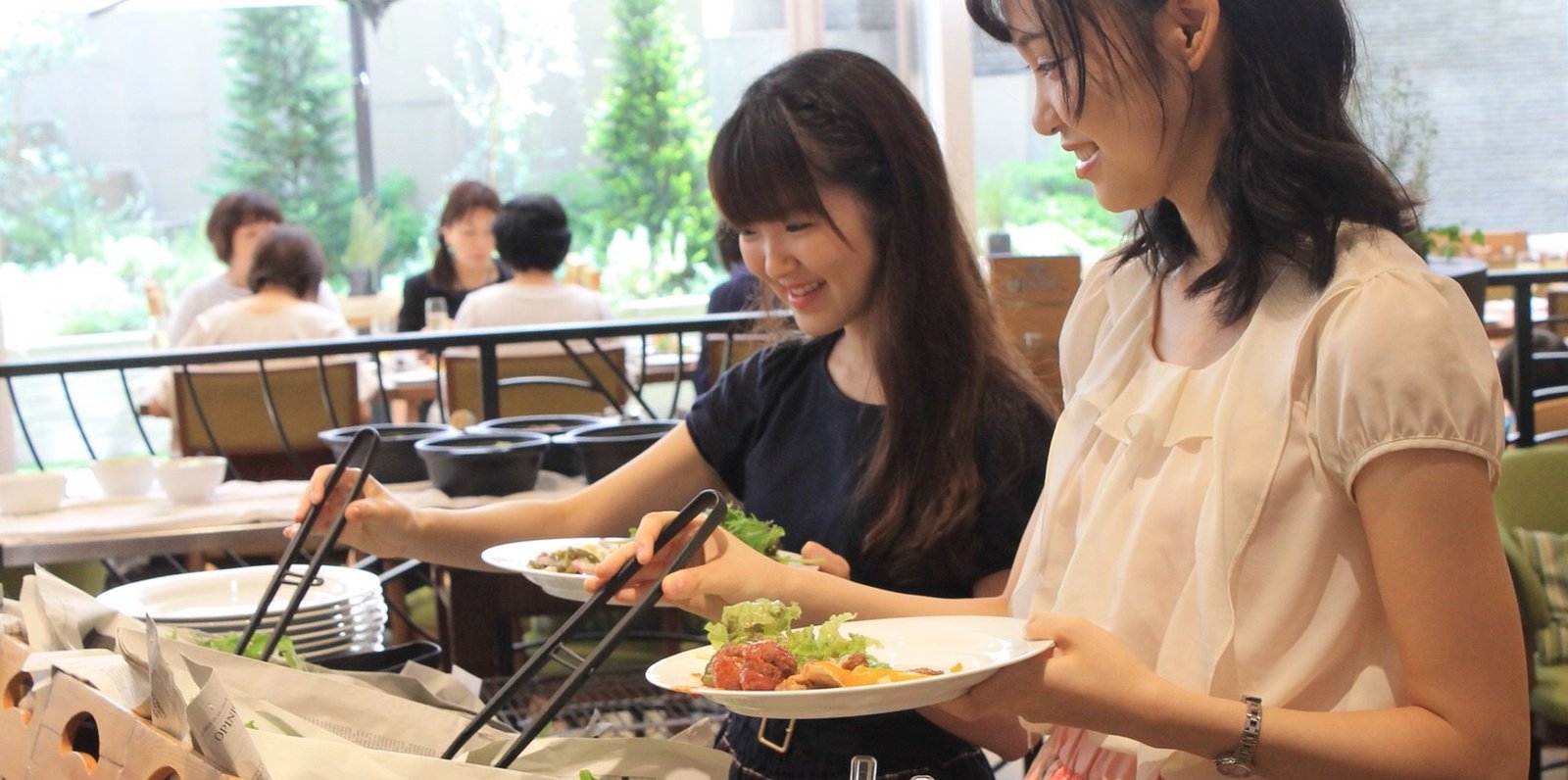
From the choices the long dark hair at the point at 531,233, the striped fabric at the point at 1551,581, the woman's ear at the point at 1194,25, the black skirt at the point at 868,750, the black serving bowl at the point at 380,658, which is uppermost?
the woman's ear at the point at 1194,25

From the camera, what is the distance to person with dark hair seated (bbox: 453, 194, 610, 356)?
18.3ft

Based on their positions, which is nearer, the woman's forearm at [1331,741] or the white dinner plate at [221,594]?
the woman's forearm at [1331,741]

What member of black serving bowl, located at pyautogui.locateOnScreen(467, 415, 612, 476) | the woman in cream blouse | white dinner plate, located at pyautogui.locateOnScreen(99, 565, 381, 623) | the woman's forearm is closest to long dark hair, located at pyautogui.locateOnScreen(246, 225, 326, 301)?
black serving bowl, located at pyautogui.locateOnScreen(467, 415, 612, 476)

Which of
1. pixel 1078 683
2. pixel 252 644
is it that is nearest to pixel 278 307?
pixel 252 644

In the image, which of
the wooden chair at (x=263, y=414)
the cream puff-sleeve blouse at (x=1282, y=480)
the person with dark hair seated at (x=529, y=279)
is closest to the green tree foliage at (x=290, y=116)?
the person with dark hair seated at (x=529, y=279)

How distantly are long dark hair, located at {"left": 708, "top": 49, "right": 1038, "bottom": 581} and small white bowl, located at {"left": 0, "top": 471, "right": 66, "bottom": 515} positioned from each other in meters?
1.72

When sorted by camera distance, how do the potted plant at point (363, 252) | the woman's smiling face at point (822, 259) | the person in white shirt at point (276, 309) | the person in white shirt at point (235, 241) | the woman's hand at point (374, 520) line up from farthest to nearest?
the potted plant at point (363, 252), the person in white shirt at point (235, 241), the person in white shirt at point (276, 309), the woman's hand at point (374, 520), the woman's smiling face at point (822, 259)

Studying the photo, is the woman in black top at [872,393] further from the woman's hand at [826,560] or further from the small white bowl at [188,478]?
the small white bowl at [188,478]

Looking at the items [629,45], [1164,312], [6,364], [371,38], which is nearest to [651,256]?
[629,45]

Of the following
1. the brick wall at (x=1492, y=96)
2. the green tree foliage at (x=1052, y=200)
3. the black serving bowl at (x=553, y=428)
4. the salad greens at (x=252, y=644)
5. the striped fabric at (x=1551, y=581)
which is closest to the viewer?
the salad greens at (x=252, y=644)

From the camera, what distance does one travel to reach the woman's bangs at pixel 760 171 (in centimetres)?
170

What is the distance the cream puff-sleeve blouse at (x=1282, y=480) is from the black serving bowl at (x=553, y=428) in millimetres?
1746

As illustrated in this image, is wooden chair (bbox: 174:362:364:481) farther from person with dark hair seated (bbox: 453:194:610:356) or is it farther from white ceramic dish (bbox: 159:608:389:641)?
white ceramic dish (bbox: 159:608:389:641)

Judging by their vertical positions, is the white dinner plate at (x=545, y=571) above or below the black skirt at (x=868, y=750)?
above
